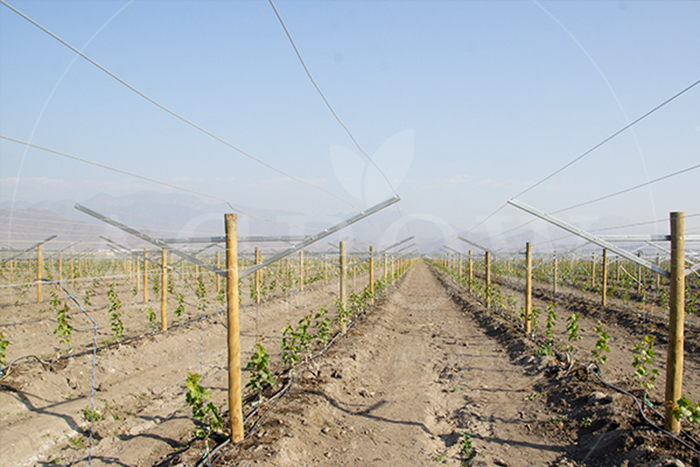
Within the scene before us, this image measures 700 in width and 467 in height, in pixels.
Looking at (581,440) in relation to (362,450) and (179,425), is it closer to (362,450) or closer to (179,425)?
(362,450)

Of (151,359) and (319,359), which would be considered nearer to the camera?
(319,359)

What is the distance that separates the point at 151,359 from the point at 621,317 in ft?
47.4

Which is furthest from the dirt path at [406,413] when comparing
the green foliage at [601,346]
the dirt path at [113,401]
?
the dirt path at [113,401]

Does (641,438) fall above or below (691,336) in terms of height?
above

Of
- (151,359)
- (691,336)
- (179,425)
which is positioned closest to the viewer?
(179,425)

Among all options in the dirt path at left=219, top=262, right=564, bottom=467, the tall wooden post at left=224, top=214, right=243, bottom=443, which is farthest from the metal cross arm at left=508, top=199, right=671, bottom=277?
the tall wooden post at left=224, top=214, right=243, bottom=443

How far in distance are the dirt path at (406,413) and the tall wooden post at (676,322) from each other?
1.26m

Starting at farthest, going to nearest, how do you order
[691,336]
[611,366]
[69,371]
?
[691,336] < [611,366] < [69,371]

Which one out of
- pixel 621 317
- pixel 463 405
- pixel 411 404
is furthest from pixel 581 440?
pixel 621 317

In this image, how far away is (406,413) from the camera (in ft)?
19.9

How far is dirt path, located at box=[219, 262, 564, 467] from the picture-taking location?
4629 mm

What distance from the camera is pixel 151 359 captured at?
9297 mm

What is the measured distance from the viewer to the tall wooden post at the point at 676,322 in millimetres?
4348

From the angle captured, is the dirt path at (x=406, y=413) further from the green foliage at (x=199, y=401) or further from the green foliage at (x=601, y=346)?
the green foliage at (x=601, y=346)
